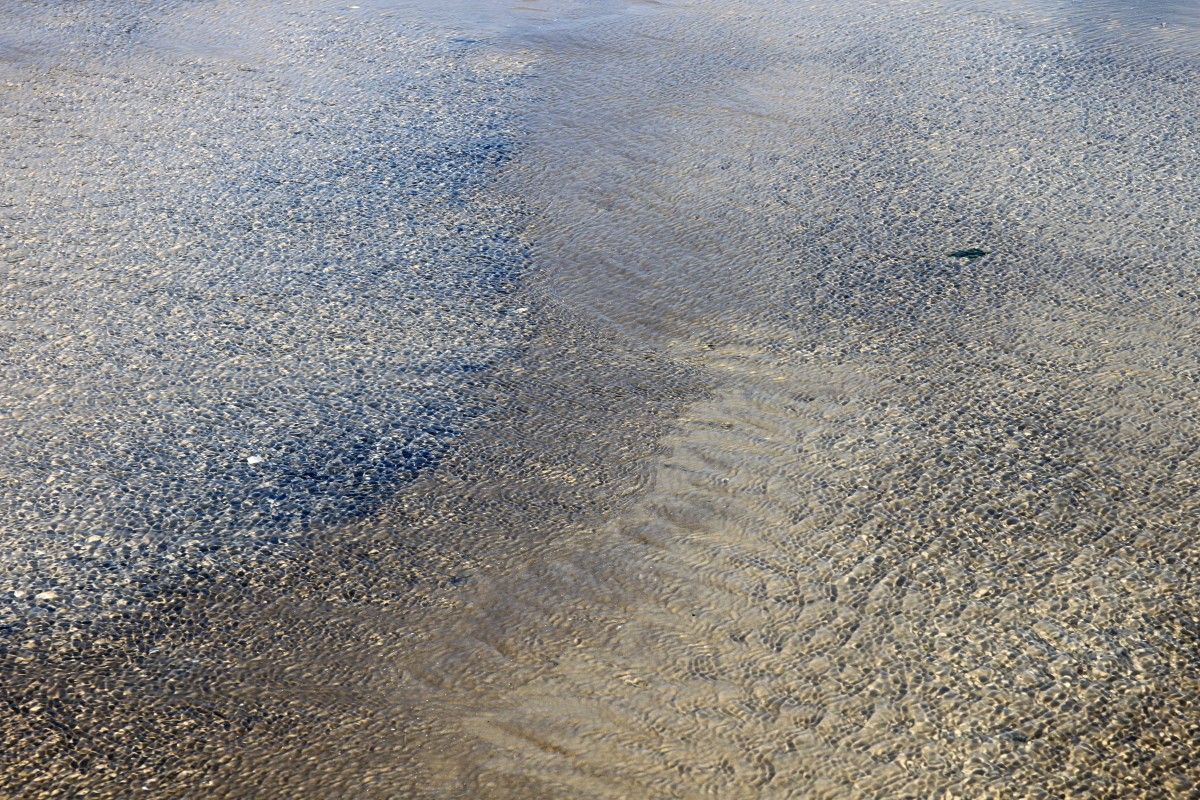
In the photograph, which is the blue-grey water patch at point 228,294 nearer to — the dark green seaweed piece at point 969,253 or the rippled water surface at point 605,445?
the rippled water surface at point 605,445

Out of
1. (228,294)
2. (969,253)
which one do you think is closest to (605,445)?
(228,294)

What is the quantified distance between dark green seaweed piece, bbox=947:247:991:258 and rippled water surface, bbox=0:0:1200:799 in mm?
13

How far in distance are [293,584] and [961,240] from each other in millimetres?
3433

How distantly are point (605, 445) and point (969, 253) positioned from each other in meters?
2.20

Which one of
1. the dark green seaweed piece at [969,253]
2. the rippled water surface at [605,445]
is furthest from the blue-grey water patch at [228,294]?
the dark green seaweed piece at [969,253]

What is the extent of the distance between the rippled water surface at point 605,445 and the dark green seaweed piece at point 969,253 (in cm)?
1

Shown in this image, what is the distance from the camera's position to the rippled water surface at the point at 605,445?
268 centimetres

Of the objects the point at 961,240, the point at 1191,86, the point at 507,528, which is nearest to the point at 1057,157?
the point at 961,240

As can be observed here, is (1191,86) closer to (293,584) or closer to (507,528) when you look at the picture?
(507,528)

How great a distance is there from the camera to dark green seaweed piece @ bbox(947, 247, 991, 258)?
16.3 feet

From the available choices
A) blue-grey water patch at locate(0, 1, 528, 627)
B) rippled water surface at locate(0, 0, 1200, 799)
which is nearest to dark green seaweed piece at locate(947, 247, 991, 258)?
rippled water surface at locate(0, 0, 1200, 799)

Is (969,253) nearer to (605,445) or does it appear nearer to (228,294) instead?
(605,445)

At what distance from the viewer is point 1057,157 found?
589cm

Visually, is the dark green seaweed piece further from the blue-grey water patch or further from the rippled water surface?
the blue-grey water patch
